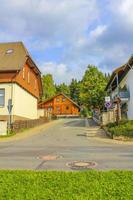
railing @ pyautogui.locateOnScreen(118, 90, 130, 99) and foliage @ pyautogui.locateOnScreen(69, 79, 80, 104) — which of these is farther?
foliage @ pyautogui.locateOnScreen(69, 79, 80, 104)

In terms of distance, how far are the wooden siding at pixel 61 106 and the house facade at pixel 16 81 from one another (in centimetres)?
4859

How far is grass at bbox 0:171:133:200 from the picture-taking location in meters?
8.27

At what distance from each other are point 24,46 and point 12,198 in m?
34.9

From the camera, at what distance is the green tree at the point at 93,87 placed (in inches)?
2749

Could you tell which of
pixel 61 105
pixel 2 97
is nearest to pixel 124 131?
pixel 2 97

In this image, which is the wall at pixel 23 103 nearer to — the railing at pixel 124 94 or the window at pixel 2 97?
the window at pixel 2 97

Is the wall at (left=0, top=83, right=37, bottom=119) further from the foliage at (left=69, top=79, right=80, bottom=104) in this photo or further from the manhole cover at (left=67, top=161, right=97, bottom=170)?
the foliage at (left=69, top=79, right=80, bottom=104)

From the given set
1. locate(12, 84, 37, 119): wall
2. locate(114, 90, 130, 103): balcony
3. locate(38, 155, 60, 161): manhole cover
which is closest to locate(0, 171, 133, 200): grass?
locate(38, 155, 60, 161): manhole cover

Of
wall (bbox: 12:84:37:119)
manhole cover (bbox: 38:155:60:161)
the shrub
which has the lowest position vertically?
manhole cover (bbox: 38:155:60:161)

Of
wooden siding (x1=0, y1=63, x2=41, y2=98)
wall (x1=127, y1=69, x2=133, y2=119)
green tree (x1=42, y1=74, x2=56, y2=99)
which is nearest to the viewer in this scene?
wooden siding (x1=0, y1=63, x2=41, y2=98)

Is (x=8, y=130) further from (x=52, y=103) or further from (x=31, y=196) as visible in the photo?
(x=52, y=103)

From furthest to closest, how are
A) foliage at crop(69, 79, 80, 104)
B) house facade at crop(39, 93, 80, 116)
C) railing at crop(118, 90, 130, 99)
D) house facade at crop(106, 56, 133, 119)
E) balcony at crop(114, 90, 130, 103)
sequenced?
foliage at crop(69, 79, 80, 104), house facade at crop(39, 93, 80, 116), railing at crop(118, 90, 130, 99), balcony at crop(114, 90, 130, 103), house facade at crop(106, 56, 133, 119)

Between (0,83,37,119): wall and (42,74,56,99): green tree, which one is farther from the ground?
(42,74,56,99): green tree

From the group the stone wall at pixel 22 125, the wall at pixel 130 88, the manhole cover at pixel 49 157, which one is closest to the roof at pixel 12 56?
the stone wall at pixel 22 125
